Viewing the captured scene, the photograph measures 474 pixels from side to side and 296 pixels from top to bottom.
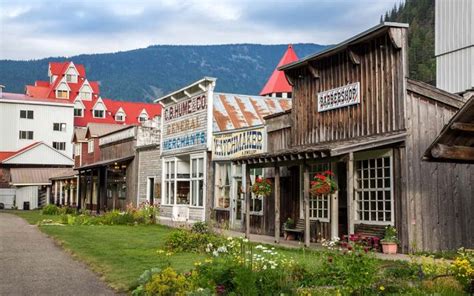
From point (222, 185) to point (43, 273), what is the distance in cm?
1321

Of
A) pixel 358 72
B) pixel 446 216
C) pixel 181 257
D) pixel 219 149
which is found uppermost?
pixel 358 72

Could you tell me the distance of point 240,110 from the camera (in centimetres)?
2612

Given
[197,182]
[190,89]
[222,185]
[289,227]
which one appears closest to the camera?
[289,227]

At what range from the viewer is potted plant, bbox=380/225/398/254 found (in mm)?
13891

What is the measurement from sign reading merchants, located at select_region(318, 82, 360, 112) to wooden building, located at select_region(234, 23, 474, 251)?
0.03m

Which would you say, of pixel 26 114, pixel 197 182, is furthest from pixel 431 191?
pixel 26 114

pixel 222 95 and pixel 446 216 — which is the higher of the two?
pixel 222 95

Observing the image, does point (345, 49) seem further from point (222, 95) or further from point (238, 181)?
point (222, 95)

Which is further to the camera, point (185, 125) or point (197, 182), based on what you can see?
point (185, 125)

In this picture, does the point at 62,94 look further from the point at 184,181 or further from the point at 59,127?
the point at 184,181

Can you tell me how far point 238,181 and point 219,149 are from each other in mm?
1943

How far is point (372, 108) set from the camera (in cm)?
1518

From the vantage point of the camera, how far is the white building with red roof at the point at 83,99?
3061 inches

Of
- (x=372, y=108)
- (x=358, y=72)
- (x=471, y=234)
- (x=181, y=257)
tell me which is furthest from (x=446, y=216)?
(x=181, y=257)
